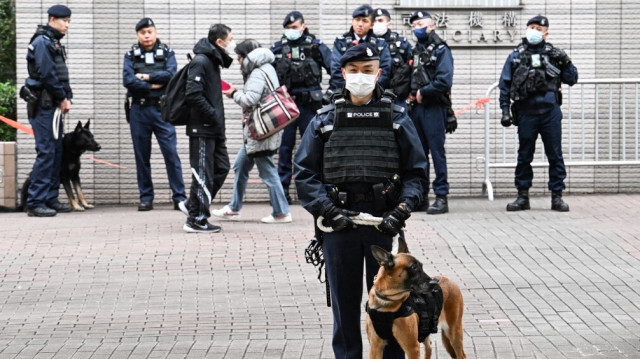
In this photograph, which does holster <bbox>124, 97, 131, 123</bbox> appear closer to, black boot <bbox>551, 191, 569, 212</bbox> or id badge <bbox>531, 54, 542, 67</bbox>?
id badge <bbox>531, 54, 542, 67</bbox>

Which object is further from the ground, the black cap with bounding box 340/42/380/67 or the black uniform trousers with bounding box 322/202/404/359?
the black cap with bounding box 340/42/380/67

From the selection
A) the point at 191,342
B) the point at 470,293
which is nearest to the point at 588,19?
the point at 470,293

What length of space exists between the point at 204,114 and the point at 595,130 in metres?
5.50

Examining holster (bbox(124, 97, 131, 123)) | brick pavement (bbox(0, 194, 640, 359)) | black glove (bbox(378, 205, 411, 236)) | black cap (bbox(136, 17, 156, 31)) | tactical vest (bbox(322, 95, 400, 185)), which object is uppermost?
black cap (bbox(136, 17, 156, 31))

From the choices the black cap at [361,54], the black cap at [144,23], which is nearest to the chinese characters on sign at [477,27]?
the black cap at [144,23]

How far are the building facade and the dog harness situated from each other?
8657 mm

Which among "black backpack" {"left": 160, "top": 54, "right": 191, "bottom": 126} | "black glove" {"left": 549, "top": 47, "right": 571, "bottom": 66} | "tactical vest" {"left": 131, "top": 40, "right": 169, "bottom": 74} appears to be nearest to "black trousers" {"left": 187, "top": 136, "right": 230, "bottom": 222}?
"black backpack" {"left": 160, "top": 54, "right": 191, "bottom": 126}

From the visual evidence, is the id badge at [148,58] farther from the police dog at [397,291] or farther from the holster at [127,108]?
the police dog at [397,291]

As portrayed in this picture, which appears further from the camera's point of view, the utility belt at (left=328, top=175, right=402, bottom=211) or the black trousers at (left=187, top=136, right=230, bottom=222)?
the black trousers at (left=187, top=136, right=230, bottom=222)

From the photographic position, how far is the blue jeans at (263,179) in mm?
12758

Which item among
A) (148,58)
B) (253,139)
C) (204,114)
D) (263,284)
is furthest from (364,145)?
(148,58)

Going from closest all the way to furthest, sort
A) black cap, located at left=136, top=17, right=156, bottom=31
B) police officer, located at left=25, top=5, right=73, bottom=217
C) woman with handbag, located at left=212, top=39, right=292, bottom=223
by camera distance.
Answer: woman with handbag, located at left=212, top=39, right=292, bottom=223 < police officer, located at left=25, top=5, right=73, bottom=217 < black cap, located at left=136, top=17, right=156, bottom=31

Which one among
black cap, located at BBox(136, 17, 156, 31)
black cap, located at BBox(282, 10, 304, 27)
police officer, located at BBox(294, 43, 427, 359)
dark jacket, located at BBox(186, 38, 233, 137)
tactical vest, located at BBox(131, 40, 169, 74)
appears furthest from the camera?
black cap, located at BBox(282, 10, 304, 27)

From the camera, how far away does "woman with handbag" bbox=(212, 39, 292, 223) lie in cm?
1245
